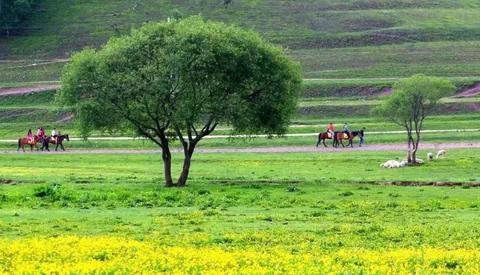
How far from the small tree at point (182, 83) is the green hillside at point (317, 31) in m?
54.6

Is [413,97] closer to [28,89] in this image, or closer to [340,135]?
[340,135]

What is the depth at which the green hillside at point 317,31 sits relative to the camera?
359 ft

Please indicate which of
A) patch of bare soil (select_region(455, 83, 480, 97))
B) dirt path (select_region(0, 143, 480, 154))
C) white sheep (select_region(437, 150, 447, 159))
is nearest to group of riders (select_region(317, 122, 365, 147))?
dirt path (select_region(0, 143, 480, 154))

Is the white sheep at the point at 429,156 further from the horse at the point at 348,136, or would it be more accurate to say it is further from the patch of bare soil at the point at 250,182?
the patch of bare soil at the point at 250,182

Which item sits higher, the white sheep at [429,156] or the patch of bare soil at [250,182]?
the white sheep at [429,156]

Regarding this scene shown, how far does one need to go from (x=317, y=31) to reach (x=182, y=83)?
88.9 metres

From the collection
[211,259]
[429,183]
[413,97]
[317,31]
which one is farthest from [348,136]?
[317,31]

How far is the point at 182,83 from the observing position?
4641 centimetres

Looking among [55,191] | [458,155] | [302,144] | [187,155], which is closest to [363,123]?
[302,144]

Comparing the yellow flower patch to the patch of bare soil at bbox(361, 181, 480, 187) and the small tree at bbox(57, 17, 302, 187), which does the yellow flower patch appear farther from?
the small tree at bbox(57, 17, 302, 187)

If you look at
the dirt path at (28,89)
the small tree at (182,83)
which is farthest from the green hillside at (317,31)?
the small tree at (182,83)

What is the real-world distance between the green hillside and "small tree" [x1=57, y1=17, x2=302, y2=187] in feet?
179

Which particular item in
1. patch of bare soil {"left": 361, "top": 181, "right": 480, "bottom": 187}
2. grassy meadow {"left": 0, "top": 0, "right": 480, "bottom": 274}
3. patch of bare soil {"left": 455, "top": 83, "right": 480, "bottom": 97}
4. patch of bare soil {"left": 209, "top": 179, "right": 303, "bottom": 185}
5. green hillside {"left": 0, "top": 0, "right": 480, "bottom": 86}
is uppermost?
green hillside {"left": 0, "top": 0, "right": 480, "bottom": 86}

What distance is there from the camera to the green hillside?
109375 millimetres
